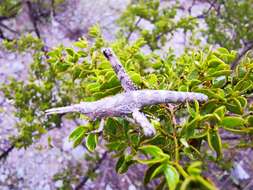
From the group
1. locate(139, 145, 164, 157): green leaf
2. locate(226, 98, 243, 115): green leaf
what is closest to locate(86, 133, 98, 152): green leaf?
locate(139, 145, 164, 157): green leaf

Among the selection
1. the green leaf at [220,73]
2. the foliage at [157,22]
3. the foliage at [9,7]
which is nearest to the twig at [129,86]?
the green leaf at [220,73]

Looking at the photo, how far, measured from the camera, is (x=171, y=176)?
2.86 feet

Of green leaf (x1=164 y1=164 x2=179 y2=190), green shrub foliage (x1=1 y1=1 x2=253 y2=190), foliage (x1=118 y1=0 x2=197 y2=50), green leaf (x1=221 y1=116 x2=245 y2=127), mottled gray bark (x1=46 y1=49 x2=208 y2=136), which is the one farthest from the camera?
foliage (x1=118 y1=0 x2=197 y2=50)

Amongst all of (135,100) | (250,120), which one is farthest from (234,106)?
(135,100)

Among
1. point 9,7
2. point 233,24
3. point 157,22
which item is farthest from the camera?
point 9,7

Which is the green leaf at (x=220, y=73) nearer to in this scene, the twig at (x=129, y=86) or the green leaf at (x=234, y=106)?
the green leaf at (x=234, y=106)

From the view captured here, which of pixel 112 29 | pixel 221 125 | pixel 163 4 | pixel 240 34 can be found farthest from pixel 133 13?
pixel 221 125

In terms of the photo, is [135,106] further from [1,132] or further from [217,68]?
[1,132]

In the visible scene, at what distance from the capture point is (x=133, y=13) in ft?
10.7

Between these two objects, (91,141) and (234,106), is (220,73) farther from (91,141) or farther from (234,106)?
(91,141)

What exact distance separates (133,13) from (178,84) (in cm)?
199

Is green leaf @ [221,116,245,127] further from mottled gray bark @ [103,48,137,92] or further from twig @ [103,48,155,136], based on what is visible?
mottled gray bark @ [103,48,137,92]

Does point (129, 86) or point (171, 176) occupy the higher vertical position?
point (129, 86)

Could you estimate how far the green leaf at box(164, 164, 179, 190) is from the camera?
2.76 ft
